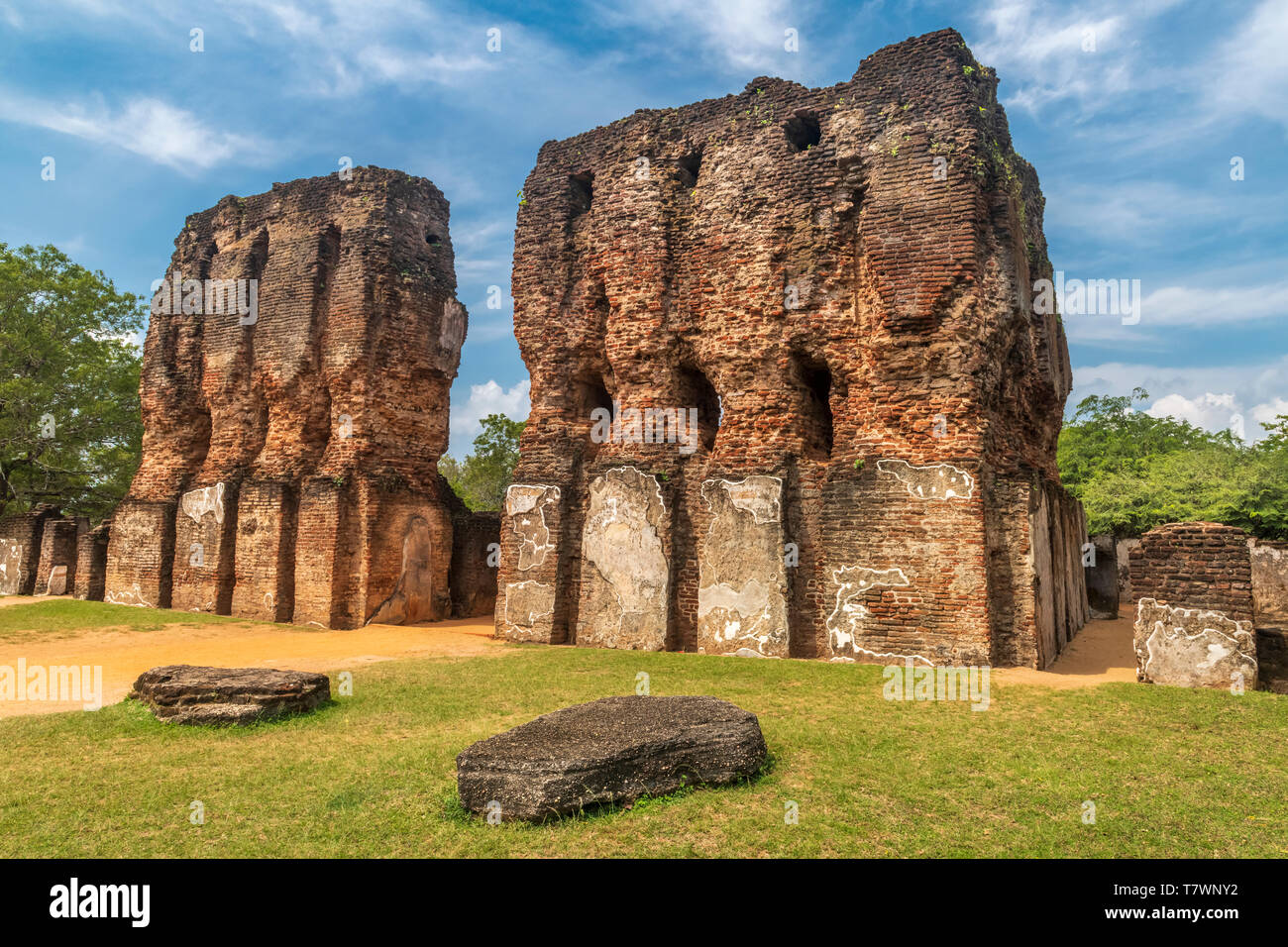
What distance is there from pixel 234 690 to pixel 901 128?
9.64 m

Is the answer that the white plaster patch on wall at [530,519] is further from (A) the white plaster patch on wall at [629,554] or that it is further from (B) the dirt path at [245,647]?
(B) the dirt path at [245,647]

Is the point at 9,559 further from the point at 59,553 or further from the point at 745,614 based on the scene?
the point at 745,614

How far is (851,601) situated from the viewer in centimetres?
896

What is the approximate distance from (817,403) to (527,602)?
16.8ft

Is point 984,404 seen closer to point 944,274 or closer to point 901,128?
point 944,274

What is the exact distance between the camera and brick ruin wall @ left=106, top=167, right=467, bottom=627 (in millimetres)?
13625

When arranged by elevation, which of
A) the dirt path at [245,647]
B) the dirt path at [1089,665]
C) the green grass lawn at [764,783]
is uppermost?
the green grass lawn at [764,783]

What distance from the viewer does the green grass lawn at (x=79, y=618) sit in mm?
12406

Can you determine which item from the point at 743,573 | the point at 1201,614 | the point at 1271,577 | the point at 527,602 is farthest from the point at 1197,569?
the point at 1271,577

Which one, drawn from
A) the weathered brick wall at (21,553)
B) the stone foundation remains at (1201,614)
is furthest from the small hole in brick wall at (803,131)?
the weathered brick wall at (21,553)

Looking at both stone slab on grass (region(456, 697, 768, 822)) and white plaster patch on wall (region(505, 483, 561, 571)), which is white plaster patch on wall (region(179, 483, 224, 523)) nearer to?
white plaster patch on wall (region(505, 483, 561, 571))

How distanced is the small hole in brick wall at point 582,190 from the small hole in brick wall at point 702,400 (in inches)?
134

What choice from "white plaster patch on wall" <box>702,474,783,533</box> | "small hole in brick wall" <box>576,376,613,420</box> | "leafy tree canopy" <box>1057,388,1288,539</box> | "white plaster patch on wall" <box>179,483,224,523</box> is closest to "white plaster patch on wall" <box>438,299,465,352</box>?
"small hole in brick wall" <box>576,376,613,420</box>

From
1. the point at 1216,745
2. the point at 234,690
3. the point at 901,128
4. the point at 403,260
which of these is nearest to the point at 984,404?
the point at 901,128
